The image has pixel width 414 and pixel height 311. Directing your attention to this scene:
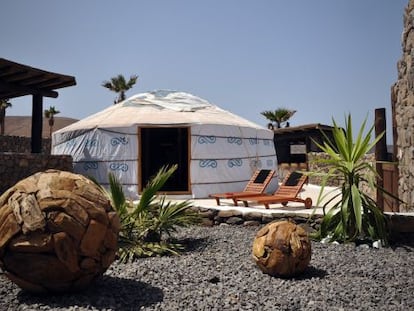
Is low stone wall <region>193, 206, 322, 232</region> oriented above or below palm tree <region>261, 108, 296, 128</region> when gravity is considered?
below

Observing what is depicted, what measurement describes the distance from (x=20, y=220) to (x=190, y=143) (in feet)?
18.8

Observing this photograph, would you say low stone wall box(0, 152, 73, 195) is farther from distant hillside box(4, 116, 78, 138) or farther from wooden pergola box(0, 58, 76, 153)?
distant hillside box(4, 116, 78, 138)

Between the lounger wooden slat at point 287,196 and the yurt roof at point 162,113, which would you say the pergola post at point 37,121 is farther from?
the lounger wooden slat at point 287,196

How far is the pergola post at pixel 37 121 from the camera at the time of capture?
333 inches

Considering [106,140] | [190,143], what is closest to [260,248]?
[190,143]

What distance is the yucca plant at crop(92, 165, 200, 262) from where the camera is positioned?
3.84 meters

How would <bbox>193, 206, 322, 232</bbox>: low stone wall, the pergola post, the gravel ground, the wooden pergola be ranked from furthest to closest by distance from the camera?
the pergola post < the wooden pergola < <bbox>193, 206, 322, 232</bbox>: low stone wall < the gravel ground

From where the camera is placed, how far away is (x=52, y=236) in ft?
7.30

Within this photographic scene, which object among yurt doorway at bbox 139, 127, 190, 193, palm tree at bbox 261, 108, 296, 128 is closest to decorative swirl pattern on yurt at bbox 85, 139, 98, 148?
yurt doorway at bbox 139, 127, 190, 193

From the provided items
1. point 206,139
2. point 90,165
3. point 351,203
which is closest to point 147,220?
point 351,203

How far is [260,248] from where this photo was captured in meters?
3.17

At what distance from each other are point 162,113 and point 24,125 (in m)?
35.6

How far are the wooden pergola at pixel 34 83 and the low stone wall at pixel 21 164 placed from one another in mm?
1210

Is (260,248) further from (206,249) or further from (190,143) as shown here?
(190,143)
